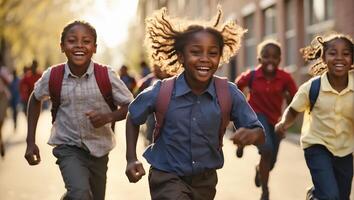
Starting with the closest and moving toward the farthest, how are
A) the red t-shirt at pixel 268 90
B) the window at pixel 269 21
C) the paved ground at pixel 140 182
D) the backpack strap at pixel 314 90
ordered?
the backpack strap at pixel 314 90
the red t-shirt at pixel 268 90
the paved ground at pixel 140 182
the window at pixel 269 21

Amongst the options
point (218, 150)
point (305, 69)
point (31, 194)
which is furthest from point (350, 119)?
point (305, 69)

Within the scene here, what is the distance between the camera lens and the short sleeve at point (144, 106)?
4.58 m

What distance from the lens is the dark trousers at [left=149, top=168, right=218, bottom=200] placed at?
14.7ft

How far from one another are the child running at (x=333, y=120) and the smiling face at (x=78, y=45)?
156 centimetres

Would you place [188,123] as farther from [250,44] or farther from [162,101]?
[250,44]

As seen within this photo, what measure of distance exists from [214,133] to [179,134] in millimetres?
208

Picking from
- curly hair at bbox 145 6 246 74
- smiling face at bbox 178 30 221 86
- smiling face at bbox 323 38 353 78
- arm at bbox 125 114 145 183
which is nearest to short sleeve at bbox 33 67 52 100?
curly hair at bbox 145 6 246 74

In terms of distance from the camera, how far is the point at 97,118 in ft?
18.0

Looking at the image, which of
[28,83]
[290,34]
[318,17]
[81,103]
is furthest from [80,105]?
[290,34]

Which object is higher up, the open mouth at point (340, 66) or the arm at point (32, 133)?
the open mouth at point (340, 66)

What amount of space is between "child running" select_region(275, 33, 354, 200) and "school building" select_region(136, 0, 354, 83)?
20.6 feet

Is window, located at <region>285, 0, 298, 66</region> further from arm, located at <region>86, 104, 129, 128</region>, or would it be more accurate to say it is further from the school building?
arm, located at <region>86, 104, 129, 128</region>

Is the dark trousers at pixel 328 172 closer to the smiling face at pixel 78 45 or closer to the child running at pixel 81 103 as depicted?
the child running at pixel 81 103

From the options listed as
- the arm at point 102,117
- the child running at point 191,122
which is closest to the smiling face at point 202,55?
the child running at point 191,122
